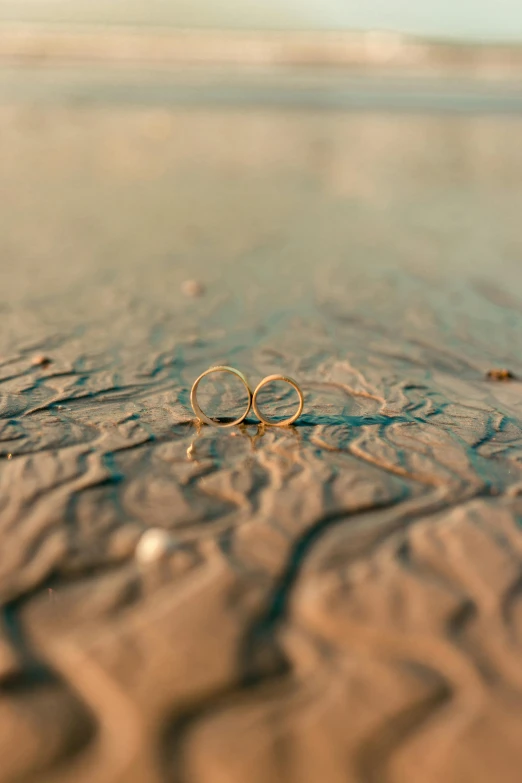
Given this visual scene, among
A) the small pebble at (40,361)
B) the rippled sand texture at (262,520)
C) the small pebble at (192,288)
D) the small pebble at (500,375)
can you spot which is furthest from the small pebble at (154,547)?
the small pebble at (192,288)

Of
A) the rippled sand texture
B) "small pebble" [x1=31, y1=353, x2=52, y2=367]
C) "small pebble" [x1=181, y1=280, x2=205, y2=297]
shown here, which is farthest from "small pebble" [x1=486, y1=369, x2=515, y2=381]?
"small pebble" [x1=31, y1=353, x2=52, y2=367]

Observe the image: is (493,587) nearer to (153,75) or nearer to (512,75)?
(153,75)

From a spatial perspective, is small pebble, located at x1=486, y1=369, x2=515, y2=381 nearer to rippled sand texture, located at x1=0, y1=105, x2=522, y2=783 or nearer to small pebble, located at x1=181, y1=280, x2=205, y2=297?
rippled sand texture, located at x1=0, y1=105, x2=522, y2=783

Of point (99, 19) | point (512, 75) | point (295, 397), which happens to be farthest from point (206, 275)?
point (99, 19)

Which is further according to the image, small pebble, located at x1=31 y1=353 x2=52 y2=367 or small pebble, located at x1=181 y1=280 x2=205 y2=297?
small pebble, located at x1=181 y1=280 x2=205 y2=297

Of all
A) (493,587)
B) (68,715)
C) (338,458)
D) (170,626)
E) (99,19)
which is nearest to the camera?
Answer: (68,715)

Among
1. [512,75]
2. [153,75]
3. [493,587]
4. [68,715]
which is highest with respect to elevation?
[153,75]

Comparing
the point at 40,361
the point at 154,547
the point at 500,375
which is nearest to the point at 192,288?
the point at 40,361
